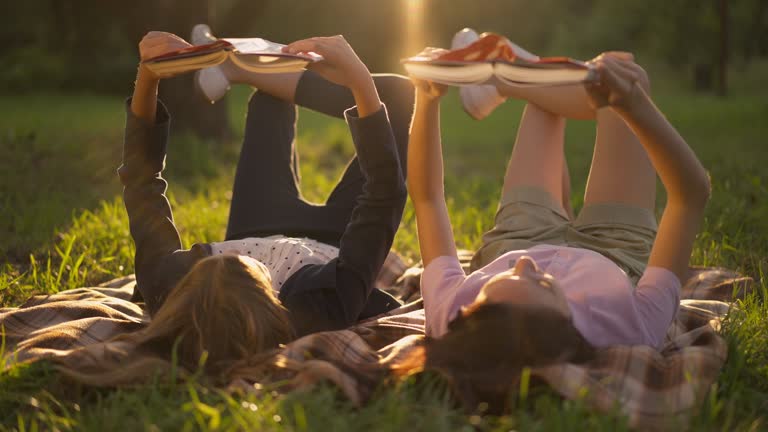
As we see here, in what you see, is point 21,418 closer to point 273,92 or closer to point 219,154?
point 273,92

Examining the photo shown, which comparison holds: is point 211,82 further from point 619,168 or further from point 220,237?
point 619,168

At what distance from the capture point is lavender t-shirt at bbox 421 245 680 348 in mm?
2100

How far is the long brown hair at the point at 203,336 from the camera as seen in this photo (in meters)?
2.04

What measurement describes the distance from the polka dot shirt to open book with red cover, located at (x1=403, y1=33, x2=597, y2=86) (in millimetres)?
871

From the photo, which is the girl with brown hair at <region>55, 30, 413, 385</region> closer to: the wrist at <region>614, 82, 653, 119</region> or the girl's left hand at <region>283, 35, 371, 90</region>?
the girl's left hand at <region>283, 35, 371, 90</region>

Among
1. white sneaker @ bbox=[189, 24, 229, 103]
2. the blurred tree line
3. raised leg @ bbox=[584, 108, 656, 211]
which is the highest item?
white sneaker @ bbox=[189, 24, 229, 103]

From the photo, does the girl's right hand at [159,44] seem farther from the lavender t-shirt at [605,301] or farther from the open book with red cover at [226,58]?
the lavender t-shirt at [605,301]

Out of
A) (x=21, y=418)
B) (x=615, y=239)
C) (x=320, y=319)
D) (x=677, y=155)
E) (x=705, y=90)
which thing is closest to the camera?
(x=21, y=418)

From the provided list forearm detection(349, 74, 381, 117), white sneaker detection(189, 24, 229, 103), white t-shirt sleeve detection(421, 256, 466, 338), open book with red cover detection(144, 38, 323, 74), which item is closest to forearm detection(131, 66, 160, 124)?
open book with red cover detection(144, 38, 323, 74)

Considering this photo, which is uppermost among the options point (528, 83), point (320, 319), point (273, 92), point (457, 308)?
point (528, 83)

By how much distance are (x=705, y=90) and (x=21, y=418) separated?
20721 millimetres

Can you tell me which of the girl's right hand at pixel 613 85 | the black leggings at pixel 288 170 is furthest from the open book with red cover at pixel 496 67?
the black leggings at pixel 288 170

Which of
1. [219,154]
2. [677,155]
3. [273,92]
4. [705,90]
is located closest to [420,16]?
[705,90]

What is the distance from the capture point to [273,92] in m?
3.23
